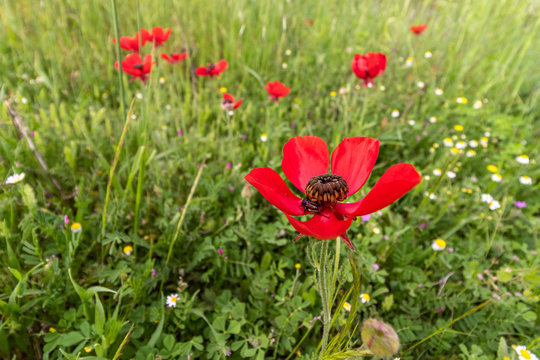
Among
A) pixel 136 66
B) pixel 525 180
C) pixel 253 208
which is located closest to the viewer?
pixel 253 208

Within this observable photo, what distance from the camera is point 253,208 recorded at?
66.0 inches

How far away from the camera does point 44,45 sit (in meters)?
2.55

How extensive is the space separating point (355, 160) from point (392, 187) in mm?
262

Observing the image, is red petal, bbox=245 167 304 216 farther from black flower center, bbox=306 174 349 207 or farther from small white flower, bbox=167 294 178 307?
small white flower, bbox=167 294 178 307

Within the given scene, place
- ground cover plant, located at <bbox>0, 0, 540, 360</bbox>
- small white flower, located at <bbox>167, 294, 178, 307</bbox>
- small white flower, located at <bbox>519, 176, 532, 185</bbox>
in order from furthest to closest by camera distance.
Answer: small white flower, located at <bbox>519, 176, 532, 185</bbox> < small white flower, located at <bbox>167, 294, 178, 307</bbox> < ground cover plant, located at <bbox>0, 0, 540, 360</bbox>

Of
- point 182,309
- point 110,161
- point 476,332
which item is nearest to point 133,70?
point 110,161

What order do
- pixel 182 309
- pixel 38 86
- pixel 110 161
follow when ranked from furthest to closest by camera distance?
pixel 38 86 < pixel 110 161 < pixel 182 309

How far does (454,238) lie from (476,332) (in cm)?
49

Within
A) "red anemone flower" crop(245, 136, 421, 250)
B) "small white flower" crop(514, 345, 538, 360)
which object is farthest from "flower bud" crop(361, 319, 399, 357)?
"small white flower" crop(514, 345, 538, 360)

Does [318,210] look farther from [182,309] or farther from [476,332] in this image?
[476,332]

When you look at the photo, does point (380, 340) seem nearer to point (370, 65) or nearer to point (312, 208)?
point (312, 208)

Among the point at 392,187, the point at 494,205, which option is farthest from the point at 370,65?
the point at 392,187

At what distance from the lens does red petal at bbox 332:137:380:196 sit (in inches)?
32.4

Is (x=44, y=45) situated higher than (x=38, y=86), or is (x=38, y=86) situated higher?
(x=44, y=45)
